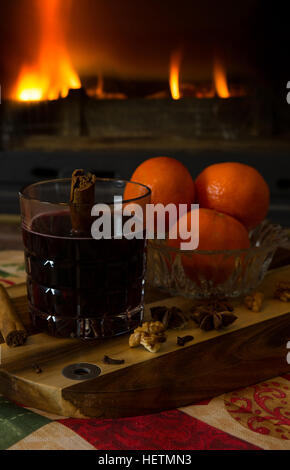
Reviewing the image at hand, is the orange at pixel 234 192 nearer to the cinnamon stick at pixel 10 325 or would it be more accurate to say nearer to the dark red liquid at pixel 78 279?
the dark red liquid at pixel 78 279

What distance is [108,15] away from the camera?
1.97 metres

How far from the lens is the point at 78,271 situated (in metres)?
0.68

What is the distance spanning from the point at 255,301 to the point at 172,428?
28 cm

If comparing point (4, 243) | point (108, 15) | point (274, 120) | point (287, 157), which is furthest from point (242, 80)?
point (4, 243)

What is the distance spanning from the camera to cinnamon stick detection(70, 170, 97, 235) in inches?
25.9

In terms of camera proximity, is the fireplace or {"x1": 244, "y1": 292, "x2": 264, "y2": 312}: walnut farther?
the fireplace

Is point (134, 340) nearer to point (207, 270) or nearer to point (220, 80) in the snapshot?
point (207, 270)

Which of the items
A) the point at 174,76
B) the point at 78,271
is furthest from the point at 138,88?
the point at 78,271

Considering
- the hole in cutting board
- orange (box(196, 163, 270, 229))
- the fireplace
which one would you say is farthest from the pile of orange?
the fireplace

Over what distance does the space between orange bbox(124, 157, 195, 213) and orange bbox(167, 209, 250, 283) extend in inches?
2.4

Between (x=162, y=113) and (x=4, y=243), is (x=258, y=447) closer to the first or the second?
(x=4, y=243)

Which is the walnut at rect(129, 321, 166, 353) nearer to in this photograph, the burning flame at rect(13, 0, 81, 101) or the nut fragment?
the nut fragment

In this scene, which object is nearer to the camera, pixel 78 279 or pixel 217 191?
pixel 78 279

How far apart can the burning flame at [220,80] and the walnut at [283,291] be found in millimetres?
1263
